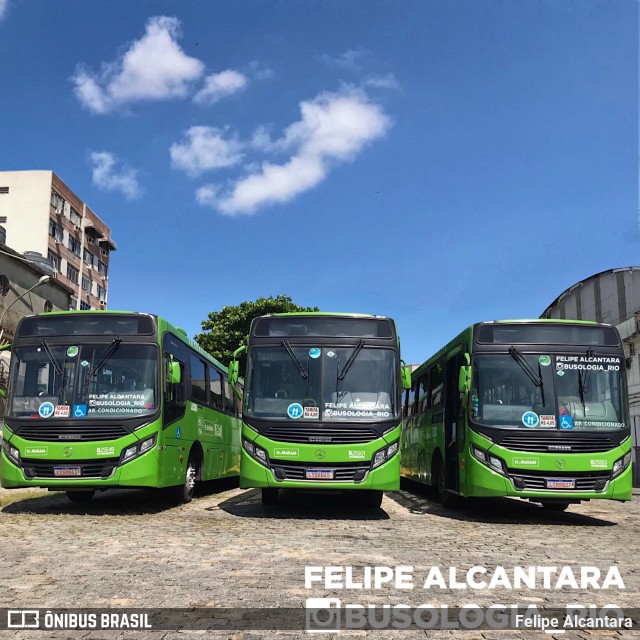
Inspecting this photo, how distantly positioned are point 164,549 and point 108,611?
293 centimetres

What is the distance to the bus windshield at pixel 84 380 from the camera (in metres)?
11.8

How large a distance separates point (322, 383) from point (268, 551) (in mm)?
4170

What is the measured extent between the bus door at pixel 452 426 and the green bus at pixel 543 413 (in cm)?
7

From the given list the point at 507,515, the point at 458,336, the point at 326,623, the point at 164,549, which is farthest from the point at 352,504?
the point at 326,623

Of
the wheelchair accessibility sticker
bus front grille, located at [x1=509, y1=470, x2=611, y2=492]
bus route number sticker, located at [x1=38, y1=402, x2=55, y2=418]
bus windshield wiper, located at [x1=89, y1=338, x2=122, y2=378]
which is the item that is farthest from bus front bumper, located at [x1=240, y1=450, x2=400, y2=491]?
bus route number sticker, located at [x1=38, y1=402, x2=55, y2=418]

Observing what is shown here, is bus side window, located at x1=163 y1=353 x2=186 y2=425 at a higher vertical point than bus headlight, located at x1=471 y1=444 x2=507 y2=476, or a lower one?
higher

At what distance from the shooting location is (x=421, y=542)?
29.8ft

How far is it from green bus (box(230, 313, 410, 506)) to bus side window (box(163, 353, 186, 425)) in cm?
123

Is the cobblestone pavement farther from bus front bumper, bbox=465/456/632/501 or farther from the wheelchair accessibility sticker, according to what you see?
the wheelchair accessibility sticker

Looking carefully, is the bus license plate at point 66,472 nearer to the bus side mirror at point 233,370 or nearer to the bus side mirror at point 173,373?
the bus side mirror at point 173,373

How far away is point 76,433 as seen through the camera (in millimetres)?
11602

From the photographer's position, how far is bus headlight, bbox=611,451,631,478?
37.7 feet

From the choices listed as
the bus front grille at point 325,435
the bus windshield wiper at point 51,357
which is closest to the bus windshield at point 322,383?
the bus front grille at point 325,435

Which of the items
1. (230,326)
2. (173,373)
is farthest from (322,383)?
(230,326)
